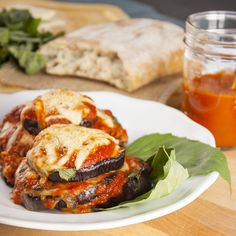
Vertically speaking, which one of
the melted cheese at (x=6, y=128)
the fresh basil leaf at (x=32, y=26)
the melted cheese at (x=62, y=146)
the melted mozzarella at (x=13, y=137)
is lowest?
the fresh basil leaf at (x=32, y=26)

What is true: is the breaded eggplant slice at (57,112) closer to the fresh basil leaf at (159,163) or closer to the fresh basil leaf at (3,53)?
the fresh basil leaf at (159,163)

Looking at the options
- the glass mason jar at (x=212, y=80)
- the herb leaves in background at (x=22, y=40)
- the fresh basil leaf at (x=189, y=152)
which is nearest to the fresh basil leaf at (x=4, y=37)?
the herb leaves in background at (x=22, y=40)

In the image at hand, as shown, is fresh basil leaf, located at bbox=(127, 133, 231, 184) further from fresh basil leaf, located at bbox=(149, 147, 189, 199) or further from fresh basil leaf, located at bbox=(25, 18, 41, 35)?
fresh basil leaf, located at bbox=(25, 18, 41, 35)

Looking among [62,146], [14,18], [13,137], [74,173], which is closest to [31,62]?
[14,18]

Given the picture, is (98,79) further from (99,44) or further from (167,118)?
(167,118)

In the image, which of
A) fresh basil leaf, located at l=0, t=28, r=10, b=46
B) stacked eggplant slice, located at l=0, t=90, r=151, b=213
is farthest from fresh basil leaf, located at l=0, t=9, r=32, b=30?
stacked eggplant slice, located at l=0, t=90, r=151, b=213
